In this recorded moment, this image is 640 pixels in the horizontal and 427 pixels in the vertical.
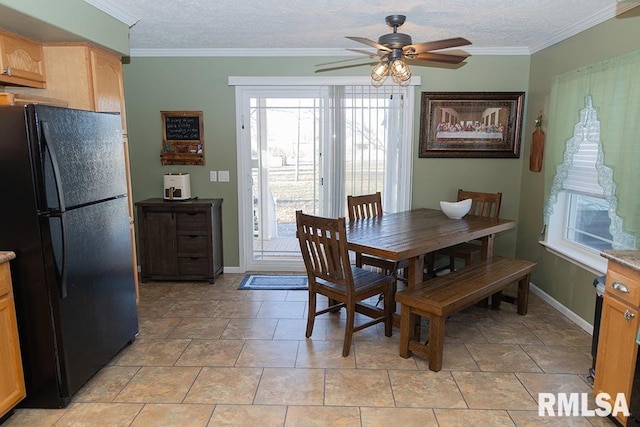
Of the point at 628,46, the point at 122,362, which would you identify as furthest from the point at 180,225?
the point at 628,46

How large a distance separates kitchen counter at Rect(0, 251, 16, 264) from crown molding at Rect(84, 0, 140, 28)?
170 cm

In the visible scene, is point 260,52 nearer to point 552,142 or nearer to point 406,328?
point 552,142

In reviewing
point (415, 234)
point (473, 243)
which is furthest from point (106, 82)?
point (473, 243)

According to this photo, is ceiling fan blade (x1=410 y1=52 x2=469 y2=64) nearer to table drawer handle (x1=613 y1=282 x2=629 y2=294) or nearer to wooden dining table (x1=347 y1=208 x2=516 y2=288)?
wooden dining table (x1=347 y1=208 x2=516 y2=288)

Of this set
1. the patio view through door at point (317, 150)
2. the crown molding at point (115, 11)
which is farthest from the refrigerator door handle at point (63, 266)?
the patio view through door at point (317, 150)

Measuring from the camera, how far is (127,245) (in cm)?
287

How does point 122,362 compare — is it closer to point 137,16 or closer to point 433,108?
point 137,16

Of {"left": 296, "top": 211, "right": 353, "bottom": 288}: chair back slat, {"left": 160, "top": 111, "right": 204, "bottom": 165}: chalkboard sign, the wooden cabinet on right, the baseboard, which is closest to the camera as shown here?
the wooden cabinet on right

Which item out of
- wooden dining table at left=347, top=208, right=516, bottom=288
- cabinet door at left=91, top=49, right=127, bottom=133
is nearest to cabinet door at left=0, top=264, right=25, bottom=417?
cabinet door at left=91, top=49, right=127, bottom=133

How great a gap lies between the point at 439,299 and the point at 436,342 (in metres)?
0.27

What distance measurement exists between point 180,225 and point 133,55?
1.84 meters

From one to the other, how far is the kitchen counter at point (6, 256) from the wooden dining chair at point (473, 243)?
3.22 m

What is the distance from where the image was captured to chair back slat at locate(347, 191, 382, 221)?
3.78 m

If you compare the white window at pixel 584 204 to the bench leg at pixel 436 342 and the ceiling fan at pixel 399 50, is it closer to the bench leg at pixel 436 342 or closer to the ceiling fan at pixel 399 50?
the ceiling fan at pixel 399 50
